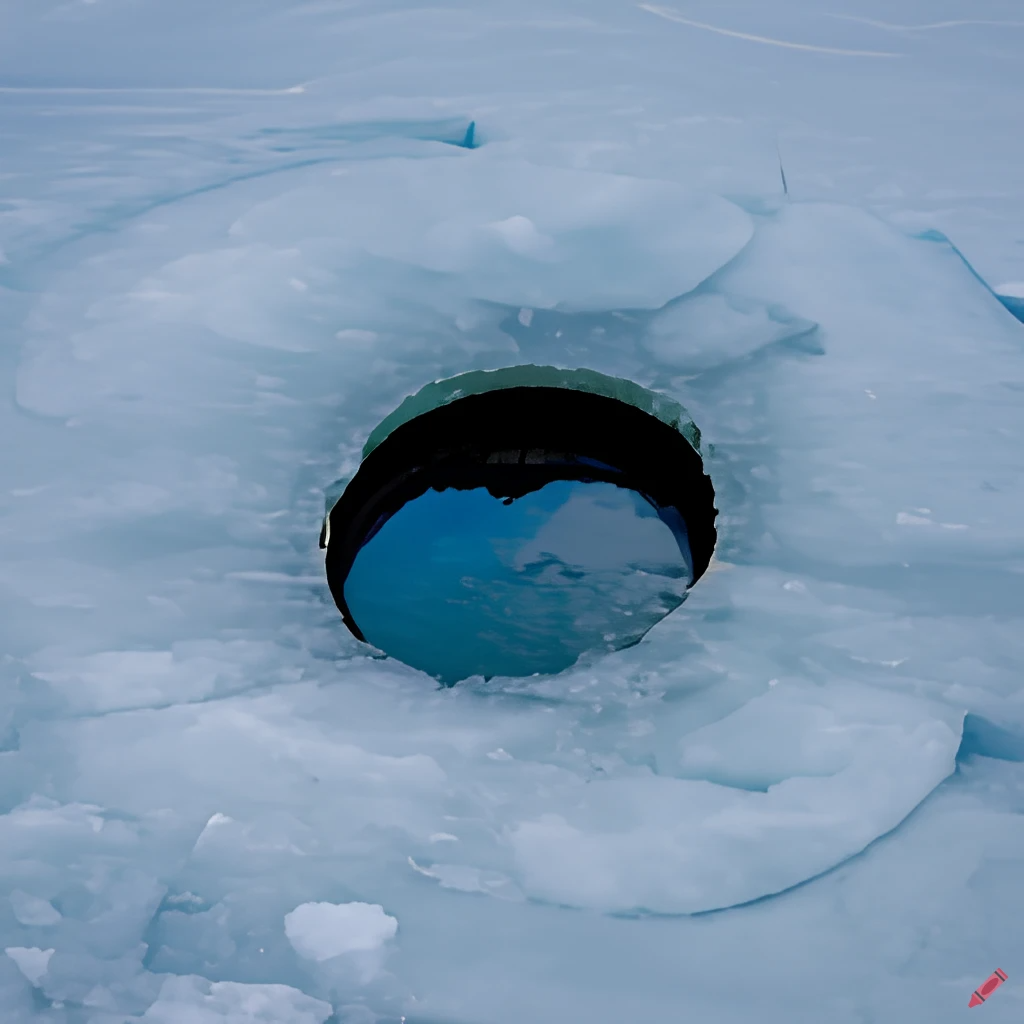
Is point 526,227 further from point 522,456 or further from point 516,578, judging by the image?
point 516,578

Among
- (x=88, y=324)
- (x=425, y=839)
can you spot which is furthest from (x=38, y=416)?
(x=425, y=839)

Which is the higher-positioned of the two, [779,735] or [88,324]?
[88,324]

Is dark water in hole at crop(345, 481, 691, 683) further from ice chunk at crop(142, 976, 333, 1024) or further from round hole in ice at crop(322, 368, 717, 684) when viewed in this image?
ice chunk at crop(142, 976, 333, 1024)

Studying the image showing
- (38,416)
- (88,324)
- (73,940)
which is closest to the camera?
(73,940)

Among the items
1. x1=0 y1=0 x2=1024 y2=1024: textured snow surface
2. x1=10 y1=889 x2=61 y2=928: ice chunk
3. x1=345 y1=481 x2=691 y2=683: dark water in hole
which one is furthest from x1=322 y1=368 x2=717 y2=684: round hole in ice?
x1=10 y1=889 x2=61 y2=928: ice chunk

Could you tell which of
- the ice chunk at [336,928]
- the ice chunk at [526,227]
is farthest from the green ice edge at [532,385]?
the ice chunk at [336,928]

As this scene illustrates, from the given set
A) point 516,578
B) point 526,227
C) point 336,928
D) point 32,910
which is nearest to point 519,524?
point 516,578

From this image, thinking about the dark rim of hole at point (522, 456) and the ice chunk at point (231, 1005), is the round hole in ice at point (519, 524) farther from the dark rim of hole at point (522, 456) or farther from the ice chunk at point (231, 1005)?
the ice chunk at point (231, 1005)

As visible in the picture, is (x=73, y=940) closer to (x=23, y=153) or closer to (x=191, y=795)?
(x=191, y=795)
